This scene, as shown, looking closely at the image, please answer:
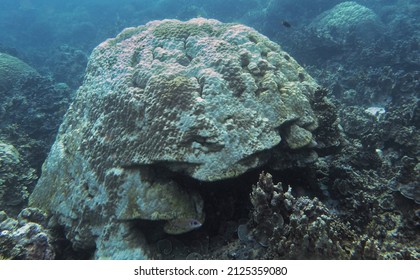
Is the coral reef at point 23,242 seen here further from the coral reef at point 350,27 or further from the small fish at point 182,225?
the coral reef at point 350,27

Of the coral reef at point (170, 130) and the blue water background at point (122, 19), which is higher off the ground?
the blue water background at point (122, 19)

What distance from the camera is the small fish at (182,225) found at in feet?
11.4

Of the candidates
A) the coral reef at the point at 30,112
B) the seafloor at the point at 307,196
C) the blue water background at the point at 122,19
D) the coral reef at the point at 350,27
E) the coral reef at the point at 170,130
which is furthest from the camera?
the blue water background at the point at 122,19

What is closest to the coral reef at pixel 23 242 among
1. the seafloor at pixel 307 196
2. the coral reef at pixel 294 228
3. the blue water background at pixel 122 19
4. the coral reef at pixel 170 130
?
the seafloor at pixel 307 196

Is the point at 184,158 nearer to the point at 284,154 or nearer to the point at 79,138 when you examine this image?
the point at 284,154

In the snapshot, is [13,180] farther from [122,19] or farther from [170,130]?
[122,19]

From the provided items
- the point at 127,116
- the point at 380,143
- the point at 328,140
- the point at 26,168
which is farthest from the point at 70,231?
the point at 380,143

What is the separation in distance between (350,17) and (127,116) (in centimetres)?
1514

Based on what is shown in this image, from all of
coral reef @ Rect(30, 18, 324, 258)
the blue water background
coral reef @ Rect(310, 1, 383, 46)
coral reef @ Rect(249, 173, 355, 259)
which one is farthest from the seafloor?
the blue water background

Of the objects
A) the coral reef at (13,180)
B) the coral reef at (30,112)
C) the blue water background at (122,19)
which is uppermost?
the blue water background at (122,19)

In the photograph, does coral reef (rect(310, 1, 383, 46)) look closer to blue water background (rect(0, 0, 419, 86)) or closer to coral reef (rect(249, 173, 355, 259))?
blue water background (rect(0, 0, 419, 86))
